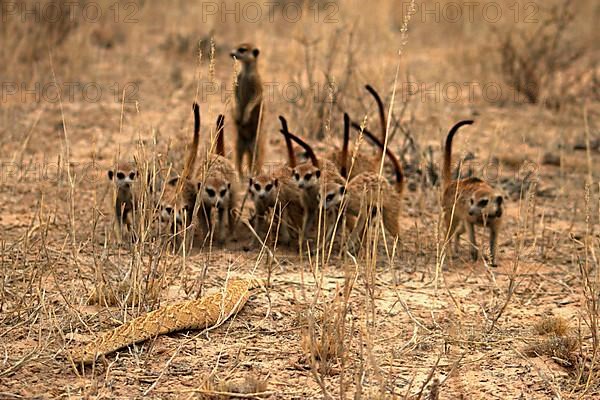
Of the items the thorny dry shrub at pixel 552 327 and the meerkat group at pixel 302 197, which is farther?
the meerkat group at pixel 302 197

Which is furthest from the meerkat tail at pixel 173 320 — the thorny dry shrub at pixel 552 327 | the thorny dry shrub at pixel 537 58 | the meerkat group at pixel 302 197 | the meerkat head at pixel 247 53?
the thorny dry shrub at pixel 537 58

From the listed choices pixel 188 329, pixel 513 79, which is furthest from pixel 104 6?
pixel 188 329

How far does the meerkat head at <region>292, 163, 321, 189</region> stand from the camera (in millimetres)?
5684

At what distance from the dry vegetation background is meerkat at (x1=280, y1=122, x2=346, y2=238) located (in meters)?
0.32

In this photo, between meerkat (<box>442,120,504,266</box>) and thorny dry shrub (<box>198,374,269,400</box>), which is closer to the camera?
thorny dry shrub (<box>198,374,269,400</box>)

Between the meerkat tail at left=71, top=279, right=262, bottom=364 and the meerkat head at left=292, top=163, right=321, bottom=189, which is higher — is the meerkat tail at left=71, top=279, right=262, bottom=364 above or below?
below

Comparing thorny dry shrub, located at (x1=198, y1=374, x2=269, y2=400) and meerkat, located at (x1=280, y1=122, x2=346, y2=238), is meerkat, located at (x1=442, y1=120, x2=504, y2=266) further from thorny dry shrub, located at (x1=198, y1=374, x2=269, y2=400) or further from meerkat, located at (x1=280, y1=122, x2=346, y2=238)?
thorny dry shrub, located at (x1=198, y1=374, x2=269, y2=400)

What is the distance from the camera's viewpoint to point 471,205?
565cm

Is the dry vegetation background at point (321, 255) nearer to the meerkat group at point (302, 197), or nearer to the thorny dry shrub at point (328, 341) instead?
the thorny dry shrub at point (328, 341)

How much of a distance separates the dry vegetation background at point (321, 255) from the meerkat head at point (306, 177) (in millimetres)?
441

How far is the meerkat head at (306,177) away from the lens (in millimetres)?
5684

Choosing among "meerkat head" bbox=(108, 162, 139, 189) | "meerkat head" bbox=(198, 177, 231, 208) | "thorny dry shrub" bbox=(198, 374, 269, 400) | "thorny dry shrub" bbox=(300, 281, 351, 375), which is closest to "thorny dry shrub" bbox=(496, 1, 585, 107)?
"meerkat head" bbox=(198, 177, 231, 208)

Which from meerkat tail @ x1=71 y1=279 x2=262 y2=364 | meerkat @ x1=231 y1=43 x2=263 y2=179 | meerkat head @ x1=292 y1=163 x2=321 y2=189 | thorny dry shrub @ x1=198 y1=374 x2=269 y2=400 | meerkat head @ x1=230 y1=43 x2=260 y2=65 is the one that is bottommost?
thorny dry shrub @ x1=198 y1=374 x2=269 y2=400

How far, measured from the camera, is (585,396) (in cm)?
371
